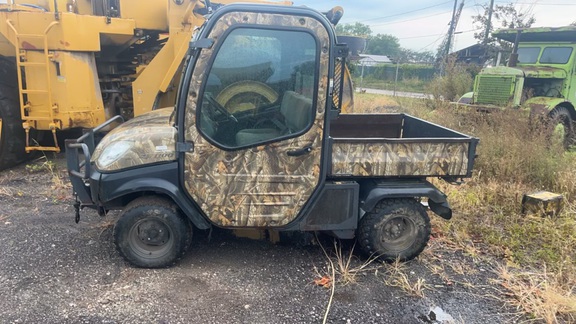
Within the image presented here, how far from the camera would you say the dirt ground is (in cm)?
312

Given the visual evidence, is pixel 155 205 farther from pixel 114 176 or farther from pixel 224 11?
pixel 224 11

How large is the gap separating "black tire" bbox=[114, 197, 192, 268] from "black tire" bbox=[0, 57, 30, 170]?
12.1ft

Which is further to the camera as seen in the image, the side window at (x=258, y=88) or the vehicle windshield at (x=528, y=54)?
the vehicle windshield at (x=528, y=54)

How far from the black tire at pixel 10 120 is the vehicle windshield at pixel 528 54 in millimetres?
10627

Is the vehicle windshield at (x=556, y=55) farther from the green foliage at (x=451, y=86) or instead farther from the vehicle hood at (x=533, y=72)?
the green foliage at (x=451, y=86)

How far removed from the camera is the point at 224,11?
3221mm

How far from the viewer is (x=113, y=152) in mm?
3502

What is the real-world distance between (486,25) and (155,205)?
21.6 meters

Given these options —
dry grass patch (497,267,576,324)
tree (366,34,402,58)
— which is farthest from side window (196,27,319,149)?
tree (366,34,402,58)

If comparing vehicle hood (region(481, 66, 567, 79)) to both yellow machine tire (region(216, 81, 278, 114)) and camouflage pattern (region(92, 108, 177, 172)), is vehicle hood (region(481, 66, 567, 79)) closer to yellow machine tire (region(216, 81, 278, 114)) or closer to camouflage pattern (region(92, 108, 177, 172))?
yellow machine tire (region(216, 81, 278, 114))

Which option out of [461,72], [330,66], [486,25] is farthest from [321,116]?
[486,25]

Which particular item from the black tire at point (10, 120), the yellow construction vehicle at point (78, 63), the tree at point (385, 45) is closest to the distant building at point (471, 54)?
the yellow construction vehicle at point (78, 63)

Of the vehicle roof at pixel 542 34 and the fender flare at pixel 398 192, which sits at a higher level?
the vehicle roof at pixel 542 34

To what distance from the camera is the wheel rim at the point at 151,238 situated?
3.59m
